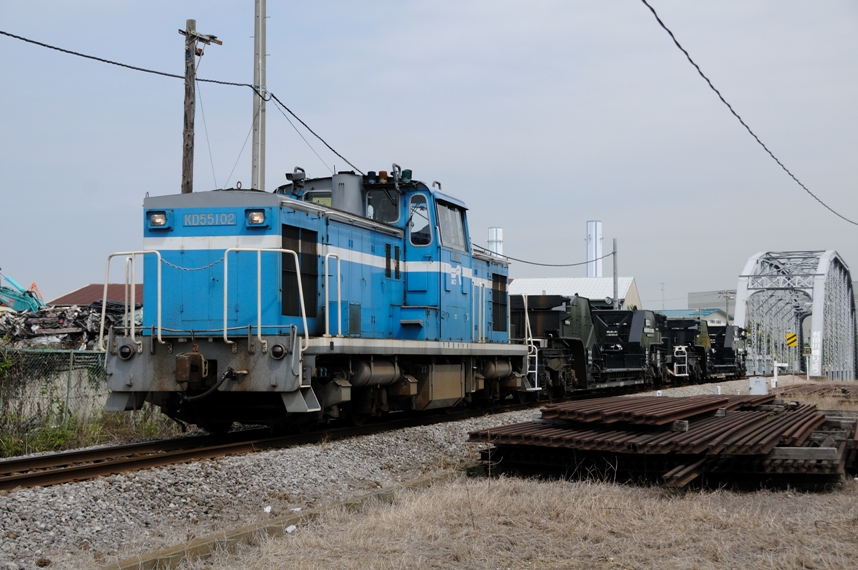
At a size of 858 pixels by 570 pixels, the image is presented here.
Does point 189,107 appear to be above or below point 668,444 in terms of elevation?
above

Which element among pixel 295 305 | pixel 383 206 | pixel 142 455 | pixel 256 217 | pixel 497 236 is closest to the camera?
pixel 142 455

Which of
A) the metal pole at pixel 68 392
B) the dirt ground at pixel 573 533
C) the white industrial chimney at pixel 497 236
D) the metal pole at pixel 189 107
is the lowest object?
the dirt ground at pixel 573 533

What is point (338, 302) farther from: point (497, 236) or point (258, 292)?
point (497, 236)

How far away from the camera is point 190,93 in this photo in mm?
15250

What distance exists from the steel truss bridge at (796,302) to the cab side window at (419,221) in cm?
4374

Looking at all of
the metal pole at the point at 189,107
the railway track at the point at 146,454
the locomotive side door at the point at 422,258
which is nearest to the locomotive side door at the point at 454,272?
the locomotive side door at the point at 422,258

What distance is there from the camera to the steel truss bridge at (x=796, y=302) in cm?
5694

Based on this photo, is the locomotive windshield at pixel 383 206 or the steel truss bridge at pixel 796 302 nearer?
the locomotive windshield at pixel 383 206

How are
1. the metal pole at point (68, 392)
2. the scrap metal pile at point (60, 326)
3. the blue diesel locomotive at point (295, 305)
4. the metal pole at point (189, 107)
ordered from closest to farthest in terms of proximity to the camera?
1. the blue diesel locomotive at point (295, 305)
2. the metal pole at point (68, 392)
3. the metal pole at point (189, 107)
4. the scrap metal pile at point (60, 326)

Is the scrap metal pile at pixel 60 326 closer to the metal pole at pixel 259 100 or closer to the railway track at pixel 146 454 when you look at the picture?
the metal pole at pixel 259 100

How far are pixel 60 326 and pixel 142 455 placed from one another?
32.2 feet

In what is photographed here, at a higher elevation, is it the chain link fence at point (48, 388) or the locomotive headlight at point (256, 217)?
the locomotive headlight at point (256, 217)

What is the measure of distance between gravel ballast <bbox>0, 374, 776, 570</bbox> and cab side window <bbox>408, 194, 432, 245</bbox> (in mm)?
3739

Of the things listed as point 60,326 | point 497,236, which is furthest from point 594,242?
point 60,326
